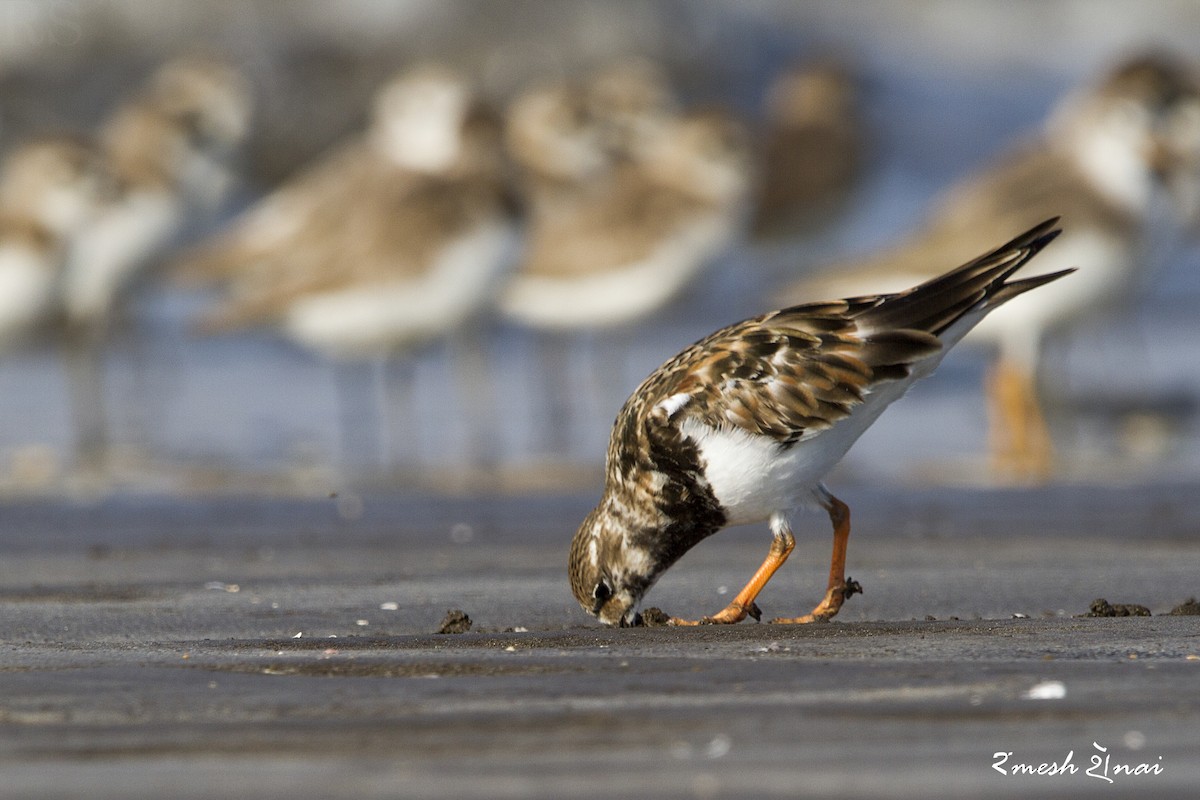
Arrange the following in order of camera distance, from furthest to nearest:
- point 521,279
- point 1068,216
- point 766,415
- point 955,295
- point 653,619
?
point 521,279 < point 1068,216 < point 955,295 < point 766,415 < point 653,619

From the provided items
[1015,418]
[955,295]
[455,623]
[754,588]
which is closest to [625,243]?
[1015,418]

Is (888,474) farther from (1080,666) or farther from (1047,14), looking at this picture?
(1047,14)

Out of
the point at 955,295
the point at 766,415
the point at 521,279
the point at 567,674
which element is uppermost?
the point at 521,279

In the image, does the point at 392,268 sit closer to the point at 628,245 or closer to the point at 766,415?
the point at 628,245

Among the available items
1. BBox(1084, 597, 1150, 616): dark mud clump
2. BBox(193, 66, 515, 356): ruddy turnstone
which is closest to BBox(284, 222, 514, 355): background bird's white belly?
BBox(193, 66, 515, 356): ruddy turnstone

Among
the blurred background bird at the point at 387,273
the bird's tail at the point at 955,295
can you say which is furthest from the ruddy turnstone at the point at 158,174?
the bird's tail at the point at 955,295

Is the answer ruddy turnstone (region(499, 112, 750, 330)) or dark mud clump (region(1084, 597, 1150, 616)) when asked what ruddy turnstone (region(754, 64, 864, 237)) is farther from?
dark mud clump (region(1084, 597, 1150, 616))

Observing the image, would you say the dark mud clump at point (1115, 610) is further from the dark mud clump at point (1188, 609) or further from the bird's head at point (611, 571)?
the bird's head at point (611, 571)
